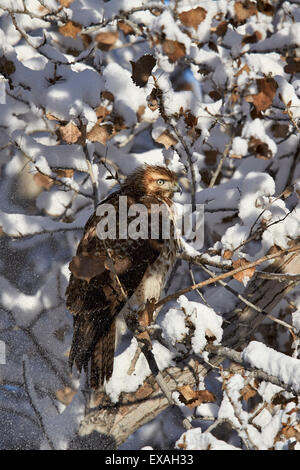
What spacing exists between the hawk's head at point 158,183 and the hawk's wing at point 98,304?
400 mm

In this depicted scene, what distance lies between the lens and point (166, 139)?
396 centimetres

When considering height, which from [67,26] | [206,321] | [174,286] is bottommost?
[174,286]

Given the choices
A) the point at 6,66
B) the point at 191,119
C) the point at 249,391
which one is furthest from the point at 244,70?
the point at 249,391

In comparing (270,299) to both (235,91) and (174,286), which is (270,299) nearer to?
(174,286)

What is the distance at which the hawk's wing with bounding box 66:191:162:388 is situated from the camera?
3.65m

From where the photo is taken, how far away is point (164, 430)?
4.86m

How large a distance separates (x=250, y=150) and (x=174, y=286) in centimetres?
136

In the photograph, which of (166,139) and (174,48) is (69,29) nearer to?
(174,48)

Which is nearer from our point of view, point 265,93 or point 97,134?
point 97,134

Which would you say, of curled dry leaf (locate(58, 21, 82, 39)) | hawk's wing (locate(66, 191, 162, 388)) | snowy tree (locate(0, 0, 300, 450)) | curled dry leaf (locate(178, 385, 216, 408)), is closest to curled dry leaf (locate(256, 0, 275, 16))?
snowy tree (locate(0, 0, 300, 450))

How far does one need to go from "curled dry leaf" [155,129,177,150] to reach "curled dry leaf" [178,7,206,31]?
30.8 inches

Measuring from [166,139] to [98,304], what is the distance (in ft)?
3.83

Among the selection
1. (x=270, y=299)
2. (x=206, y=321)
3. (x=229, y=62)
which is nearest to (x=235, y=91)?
(x=229, y=62)

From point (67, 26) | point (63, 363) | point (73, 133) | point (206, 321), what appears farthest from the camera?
point (63, 363)
